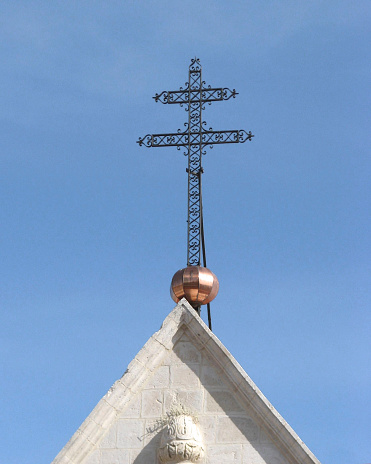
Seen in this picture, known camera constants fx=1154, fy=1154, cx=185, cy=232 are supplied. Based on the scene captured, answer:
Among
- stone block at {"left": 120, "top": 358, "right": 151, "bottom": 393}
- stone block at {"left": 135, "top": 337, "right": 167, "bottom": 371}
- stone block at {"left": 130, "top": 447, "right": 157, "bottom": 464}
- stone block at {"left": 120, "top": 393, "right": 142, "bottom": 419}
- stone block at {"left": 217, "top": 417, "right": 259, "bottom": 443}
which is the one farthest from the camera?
stone block at {"left": 135, "top": 337, "right": 167, "bottom": 371}

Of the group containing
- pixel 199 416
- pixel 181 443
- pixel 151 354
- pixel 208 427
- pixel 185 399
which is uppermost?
pixel 151 354

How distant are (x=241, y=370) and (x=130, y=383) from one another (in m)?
1.51

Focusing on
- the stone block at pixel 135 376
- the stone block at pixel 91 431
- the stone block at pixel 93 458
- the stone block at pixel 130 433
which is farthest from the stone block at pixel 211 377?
the stone block at pixel 93 458

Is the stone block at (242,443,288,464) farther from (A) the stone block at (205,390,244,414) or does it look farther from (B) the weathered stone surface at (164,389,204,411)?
(B) the weathered stone surface at (164,389,204,411)

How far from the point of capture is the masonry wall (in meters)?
15.1

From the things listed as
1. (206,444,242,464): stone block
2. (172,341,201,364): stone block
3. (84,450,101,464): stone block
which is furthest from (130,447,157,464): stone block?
(172,341,201,364): stone block

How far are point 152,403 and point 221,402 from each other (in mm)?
928

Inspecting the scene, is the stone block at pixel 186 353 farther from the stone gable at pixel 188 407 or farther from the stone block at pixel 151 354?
the stone block at pixel 151 354

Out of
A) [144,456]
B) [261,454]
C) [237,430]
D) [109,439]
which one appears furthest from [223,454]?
[109,439]

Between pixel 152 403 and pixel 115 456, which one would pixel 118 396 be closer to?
Result: pixel 152 403

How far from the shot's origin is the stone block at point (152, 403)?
1544 cm

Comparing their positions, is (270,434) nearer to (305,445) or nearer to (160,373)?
(305,445)

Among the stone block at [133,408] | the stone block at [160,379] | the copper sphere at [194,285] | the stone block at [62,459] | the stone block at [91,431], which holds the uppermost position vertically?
the copper sphere at [194,285]

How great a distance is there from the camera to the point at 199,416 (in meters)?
15.4
